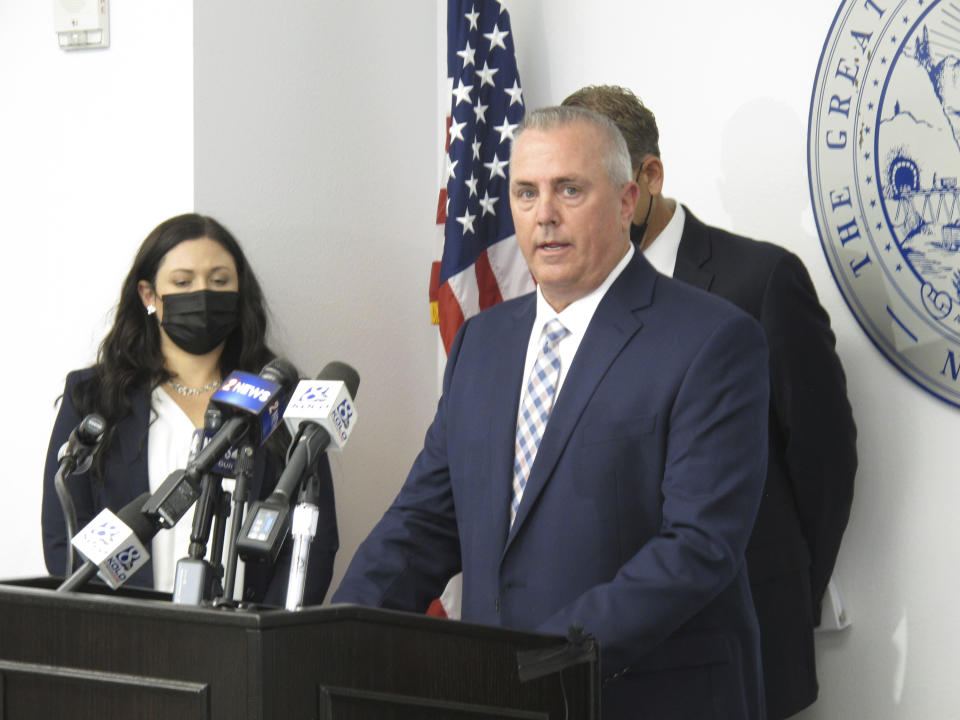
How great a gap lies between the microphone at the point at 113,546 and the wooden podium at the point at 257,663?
0.14 meters

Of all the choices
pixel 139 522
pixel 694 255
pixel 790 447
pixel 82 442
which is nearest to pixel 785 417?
pixel 790 447

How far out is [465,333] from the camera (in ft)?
8.50

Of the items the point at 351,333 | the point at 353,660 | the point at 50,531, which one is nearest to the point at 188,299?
the point at 50,531

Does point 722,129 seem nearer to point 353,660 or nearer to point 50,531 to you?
point 50,531

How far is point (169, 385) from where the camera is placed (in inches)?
137

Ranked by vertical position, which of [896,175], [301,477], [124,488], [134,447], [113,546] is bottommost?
[124,488]

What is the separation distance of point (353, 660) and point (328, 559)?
1974mm

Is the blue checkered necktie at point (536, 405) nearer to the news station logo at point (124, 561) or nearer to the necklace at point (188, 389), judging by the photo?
the news station logo at point (124, 561)

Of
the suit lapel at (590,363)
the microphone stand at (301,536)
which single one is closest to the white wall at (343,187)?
the suit lapel at (590,363)

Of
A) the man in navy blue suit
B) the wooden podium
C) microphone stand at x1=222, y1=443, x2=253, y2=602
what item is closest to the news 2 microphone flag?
the man in navy blue suit

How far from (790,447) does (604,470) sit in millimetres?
1119

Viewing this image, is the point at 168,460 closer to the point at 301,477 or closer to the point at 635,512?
the point at 635,512

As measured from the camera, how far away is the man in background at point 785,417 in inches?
122

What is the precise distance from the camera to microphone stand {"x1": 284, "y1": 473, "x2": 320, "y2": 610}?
1.61m
